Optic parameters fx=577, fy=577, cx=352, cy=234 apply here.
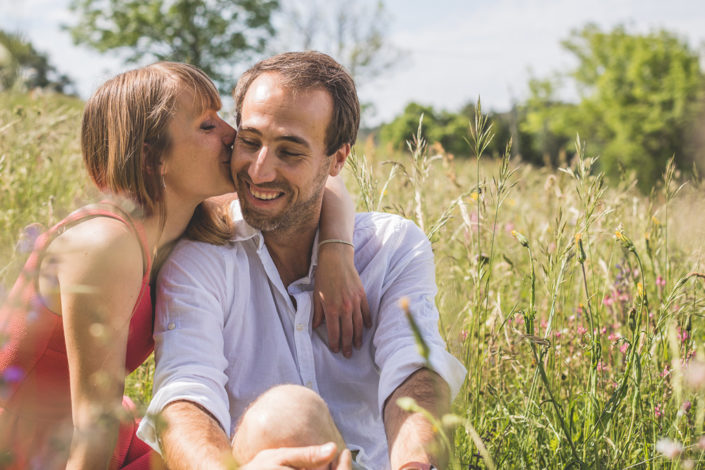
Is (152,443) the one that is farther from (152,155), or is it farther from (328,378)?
(152,155)

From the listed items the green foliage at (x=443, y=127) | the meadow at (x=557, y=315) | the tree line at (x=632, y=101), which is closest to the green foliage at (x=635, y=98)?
the tree line at (x=632, y=101)

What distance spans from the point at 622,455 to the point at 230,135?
157 cm

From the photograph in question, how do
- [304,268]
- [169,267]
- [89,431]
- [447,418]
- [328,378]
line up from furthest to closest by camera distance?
[304,268]
[328,378]
[169,267]
[447,418]
[89,431]

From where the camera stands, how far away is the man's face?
2.01 meters

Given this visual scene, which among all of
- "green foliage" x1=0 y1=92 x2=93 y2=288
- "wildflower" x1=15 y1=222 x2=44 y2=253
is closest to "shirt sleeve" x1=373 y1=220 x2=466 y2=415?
"wildflower" x1=15 y1=222 x2=44 y2=253

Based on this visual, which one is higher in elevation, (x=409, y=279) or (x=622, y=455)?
(x=409, y=279)

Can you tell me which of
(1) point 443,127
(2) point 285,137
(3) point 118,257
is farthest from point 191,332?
(1) point 443,127

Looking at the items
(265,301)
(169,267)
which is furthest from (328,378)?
(169,267)

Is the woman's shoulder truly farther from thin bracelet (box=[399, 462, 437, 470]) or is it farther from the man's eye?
thin bracelet (box=[399, 462, 437, 470])

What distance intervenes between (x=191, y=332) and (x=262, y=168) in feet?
2.09

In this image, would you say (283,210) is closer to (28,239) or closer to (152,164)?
(152,164)

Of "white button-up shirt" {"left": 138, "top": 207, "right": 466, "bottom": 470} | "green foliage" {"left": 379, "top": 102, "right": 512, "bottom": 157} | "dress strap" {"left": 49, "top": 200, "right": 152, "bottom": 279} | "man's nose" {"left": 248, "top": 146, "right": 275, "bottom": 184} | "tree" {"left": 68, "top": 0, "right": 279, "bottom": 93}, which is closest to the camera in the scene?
"dress strap" {"left": 49, "top": 200, "right": 152, "bottom": 279}

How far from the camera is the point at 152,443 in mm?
1444

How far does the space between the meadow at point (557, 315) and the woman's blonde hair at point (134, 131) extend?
29cm
